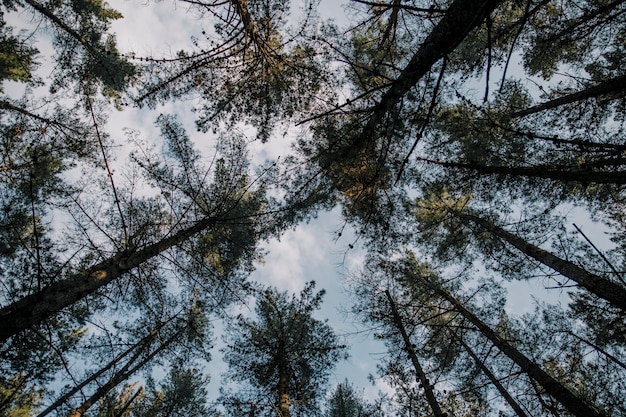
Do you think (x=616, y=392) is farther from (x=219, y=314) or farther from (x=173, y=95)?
(x=173, y=95)

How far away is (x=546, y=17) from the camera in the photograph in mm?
9289

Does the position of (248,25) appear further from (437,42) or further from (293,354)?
(293,354)

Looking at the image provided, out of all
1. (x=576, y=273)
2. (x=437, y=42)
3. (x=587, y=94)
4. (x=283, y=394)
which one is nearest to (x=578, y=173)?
(x=587, y=94)

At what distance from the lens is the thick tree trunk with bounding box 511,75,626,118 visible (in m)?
3.99

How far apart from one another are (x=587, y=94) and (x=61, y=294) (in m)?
7.78

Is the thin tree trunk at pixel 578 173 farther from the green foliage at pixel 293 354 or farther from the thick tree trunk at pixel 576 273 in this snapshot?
the green foliage at pixel 293 354

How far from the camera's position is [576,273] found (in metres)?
5.86

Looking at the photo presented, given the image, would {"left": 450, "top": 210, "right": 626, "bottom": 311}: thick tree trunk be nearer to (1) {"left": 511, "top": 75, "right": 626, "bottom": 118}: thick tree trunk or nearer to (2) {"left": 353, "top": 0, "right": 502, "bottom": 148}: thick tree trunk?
(1) {"left": 511, "top": 75, "right": 626, "bottom": 118}: thick tree trunk

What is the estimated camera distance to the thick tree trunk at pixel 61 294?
125 inches

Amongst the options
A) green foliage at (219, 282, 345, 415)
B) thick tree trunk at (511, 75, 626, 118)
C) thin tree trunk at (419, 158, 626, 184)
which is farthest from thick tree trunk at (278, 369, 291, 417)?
thick tree trunk at (511, 75, 626, 118)

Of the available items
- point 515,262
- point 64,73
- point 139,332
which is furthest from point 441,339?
point 64,73

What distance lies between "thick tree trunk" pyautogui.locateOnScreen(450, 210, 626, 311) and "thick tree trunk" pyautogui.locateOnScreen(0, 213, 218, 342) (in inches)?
237

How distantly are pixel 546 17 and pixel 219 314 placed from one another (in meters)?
12.2

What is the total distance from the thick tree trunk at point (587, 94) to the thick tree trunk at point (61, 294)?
231 inches
